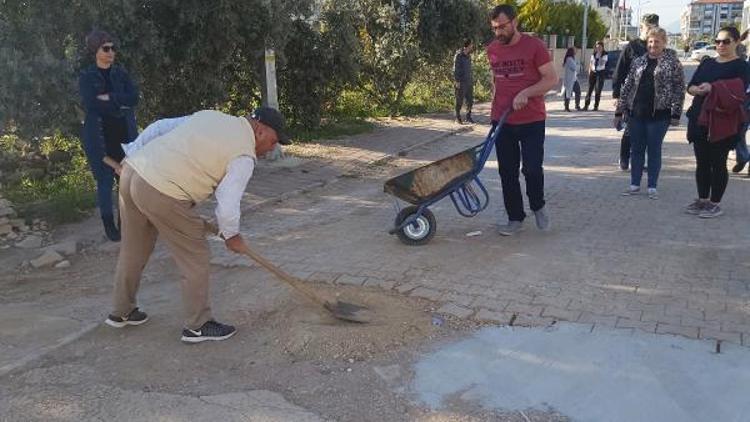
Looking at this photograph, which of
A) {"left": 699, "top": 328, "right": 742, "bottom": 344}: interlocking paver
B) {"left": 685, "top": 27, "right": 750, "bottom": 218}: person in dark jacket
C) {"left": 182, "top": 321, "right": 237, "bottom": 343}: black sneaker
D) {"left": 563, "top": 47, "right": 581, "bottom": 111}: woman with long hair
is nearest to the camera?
{"left": 699, "top": 328, "right": 742, "bottom": 344}: interlocking paver

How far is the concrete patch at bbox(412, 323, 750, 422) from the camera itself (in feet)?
10.6

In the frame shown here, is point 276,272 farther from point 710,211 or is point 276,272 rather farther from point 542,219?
point 710,211

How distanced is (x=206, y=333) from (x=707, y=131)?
4.85 metres

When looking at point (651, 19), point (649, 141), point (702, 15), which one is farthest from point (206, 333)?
point (702, 15)

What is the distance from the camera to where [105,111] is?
583 cm

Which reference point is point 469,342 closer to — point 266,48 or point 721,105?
point 721,105

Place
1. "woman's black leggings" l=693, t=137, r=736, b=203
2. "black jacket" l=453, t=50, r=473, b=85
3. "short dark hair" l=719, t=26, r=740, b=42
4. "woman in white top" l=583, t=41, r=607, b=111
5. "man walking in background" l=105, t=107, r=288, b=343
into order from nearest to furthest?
"man walking in background" l=105, t=107, r=288, b=343 < "short dark hair" l=719, t=26, r=740, b=42 < "woman's black leggings" l=693, t=137, r=736, b=203 < "black jacket" l=453, t=50, r=473, b=85 < "woman in white top" l=583, t=41, r=607, b=111

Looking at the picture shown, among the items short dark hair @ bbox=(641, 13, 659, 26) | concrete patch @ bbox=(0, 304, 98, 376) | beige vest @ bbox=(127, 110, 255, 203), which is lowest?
concrete patch @ bbox=(0, 304, 98, 376)

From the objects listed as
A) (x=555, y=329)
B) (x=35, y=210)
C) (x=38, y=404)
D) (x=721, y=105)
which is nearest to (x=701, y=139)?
(x=721, y=105)

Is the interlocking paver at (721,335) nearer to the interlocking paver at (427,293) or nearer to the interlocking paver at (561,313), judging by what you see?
the interlocking paver at (561,313)

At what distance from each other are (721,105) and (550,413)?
4.12 metres

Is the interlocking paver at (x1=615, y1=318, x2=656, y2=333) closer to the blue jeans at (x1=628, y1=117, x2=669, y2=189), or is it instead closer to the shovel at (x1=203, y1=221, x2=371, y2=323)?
the shovel at (x1=203, y1=221, x2=371, y2=323)

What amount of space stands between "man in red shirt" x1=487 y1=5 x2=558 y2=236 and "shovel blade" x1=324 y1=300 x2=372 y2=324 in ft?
7.09

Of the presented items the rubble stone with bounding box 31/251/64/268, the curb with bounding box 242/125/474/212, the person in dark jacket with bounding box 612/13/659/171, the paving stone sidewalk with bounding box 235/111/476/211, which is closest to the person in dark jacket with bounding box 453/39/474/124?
the paving stone sidewalk with bounding box 235/111/476/211
